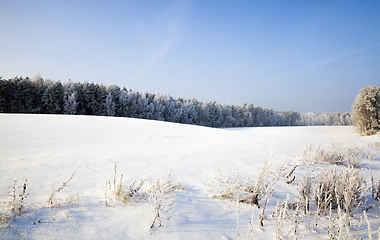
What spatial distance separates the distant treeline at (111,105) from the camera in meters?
27.1

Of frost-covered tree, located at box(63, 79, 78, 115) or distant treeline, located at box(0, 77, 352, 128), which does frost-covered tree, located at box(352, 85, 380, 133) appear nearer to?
distant treeline, located at box(0, 77, 352, 128)

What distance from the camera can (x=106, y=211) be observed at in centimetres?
214

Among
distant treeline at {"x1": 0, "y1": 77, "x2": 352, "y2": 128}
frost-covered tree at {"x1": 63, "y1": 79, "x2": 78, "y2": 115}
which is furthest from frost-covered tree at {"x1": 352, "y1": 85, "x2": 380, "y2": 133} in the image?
frost-covered tree at {"x1": 63, "y1": 79, "x2": 78, "y2": 115}

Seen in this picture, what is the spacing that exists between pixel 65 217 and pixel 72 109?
34818mm

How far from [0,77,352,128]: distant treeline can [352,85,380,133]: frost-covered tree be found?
34.2 m

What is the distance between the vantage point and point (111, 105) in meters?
35.1

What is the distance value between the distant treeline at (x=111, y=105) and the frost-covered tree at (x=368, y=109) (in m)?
34.2

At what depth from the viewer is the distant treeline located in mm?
27062

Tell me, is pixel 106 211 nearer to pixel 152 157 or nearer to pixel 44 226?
pixel 44 226

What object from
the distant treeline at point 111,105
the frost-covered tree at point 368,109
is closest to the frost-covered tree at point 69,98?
the distant treeline at point 111,105

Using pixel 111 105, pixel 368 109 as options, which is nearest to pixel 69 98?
pixel 111 105

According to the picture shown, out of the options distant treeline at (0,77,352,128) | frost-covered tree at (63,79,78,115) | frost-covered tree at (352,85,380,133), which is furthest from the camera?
frost-covered tree at (63,79,78,115)

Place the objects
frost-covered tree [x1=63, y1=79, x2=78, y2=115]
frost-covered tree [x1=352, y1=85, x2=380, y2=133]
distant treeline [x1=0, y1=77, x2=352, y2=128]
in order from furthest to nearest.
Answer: frost-covered tree [x1=63, y1=79, x2=78, y2=115]
distant treeline [x1=0, y1=77, x2=352, y2=128]
frost-covered tree [x1=352, y1=85, x2=380, y2=133]

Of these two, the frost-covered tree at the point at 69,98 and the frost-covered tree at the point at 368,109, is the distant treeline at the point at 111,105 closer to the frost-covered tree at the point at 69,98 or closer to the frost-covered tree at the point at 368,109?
the frost-covered tree at the point at 69,98
